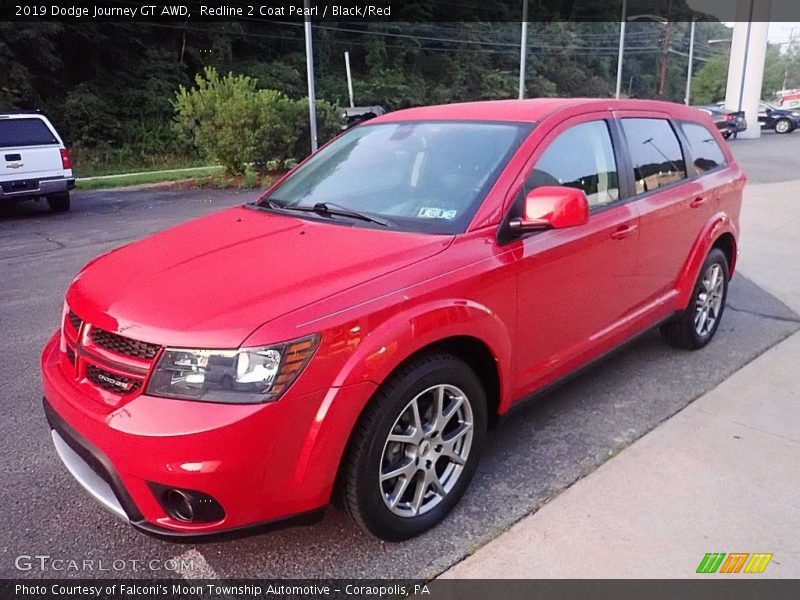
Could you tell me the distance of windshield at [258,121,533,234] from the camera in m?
3.05

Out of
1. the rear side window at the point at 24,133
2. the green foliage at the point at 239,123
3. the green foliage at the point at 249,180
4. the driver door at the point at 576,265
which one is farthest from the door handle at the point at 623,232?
the green foliage at the point at 239,123

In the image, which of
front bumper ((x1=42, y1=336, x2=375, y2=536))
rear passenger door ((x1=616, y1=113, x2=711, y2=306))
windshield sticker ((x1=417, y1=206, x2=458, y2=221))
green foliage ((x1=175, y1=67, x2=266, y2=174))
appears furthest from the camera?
green foliage ((x1=175, y1=67, x2=266, y2=174))

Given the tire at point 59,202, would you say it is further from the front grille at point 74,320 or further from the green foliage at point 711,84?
the green foliage at point 711,84

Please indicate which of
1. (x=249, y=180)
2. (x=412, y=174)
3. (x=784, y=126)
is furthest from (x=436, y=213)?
(x=784, y=126)

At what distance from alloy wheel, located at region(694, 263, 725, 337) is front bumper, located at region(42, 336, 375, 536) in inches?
125

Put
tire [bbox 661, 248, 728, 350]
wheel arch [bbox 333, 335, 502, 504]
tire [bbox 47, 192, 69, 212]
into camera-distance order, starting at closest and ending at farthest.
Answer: wheel arch [bbox 333, 335, 502, 504]
tire [bbox 661, 248, 728, 350]
tire [bbox 47, 192, 69, 212]

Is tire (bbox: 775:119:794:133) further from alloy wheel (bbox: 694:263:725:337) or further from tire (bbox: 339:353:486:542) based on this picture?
tire (bbox: 339:353:486:542)

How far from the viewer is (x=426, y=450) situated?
2.72m

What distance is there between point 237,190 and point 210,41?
25.9 m

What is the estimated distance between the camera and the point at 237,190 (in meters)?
16.2

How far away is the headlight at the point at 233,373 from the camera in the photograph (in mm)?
2184

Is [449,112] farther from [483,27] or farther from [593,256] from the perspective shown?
[483,27]

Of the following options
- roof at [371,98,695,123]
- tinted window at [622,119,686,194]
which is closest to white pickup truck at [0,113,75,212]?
roof at [371,98,695,123]

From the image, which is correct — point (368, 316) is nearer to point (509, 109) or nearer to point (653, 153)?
point (509, 109)
